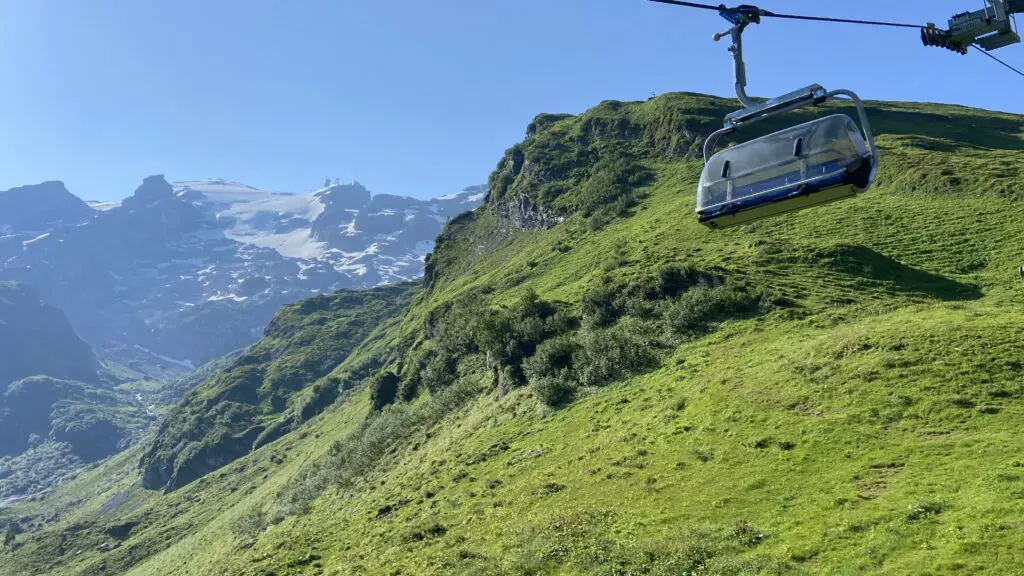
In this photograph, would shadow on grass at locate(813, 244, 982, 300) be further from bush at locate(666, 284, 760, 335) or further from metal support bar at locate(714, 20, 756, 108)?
metal support bar at locate(714, 20, 756, 108)

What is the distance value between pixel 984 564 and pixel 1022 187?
7126cm

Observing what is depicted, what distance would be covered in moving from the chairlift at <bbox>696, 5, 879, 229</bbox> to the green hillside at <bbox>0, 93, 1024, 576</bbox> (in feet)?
42.1

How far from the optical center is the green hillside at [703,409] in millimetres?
27234

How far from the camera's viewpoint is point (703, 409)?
43.5 m

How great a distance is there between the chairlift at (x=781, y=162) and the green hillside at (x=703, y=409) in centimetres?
1283

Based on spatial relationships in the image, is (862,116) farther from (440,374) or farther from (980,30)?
(440,374)

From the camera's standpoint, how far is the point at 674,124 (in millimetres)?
135750

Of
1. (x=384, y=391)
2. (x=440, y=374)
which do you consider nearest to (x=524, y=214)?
(x=384, y=391)

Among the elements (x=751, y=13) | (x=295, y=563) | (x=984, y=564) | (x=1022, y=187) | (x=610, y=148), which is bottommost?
(x=295, y=563)

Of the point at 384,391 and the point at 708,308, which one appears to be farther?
the point at 384,391

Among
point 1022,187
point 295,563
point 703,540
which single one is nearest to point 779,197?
point 703,540

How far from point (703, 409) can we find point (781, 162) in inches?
1003

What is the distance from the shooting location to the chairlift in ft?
63.7

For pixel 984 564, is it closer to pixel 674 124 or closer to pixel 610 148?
pixel 674 124
